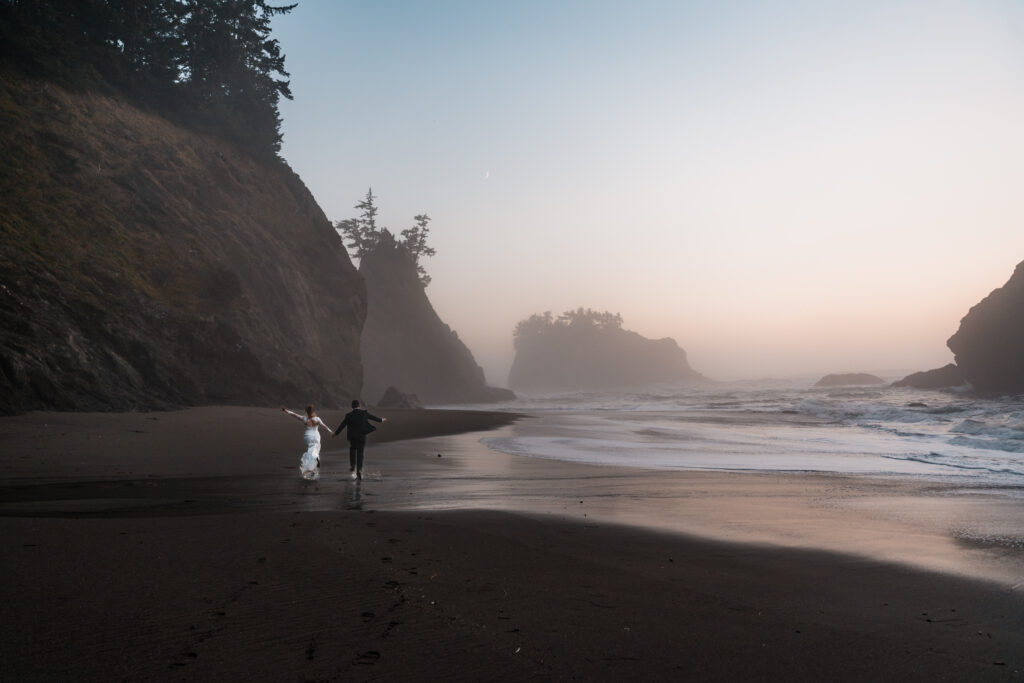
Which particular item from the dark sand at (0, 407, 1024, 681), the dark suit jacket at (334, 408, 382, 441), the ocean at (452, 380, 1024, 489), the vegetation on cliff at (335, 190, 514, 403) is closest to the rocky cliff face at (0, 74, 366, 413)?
the dark suit jacket at (334, 408, 382, 441)

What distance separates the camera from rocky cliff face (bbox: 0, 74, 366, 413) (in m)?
18.4

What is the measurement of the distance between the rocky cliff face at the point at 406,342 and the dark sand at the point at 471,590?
5822 cm

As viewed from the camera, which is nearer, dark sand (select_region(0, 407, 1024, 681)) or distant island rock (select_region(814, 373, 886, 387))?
dark sand (select_region(0, 407, 1024, 681))

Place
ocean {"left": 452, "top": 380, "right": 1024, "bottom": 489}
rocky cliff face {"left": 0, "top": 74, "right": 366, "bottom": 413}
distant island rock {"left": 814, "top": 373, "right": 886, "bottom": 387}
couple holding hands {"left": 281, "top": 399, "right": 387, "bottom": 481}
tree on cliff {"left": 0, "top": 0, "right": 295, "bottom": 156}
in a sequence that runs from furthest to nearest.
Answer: distant island rock {"left": 814, "top": 373, "right": 886, "bottom": 387} < tree on cliff {"left": 0, "top": 0, "right": 295, "bottom": 156} < rocky cliff face {"left": 0, "top": 74, "right": 366, "bottom": 413} < ocean {"left": 452, "top": 380, "right": 1024, "bottom": 489} < couple holding hands {"left": 281, "top": 399, "right": 387, "bottom": 481}

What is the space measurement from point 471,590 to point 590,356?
15182 centimetres

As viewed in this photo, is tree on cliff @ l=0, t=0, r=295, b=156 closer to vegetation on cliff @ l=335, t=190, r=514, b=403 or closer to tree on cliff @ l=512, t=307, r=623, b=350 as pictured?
vegetation on cliff @ l=335, t=190, r=514, b=403

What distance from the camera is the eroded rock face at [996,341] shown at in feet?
161

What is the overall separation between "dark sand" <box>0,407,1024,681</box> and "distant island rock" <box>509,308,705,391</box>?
142426 mm

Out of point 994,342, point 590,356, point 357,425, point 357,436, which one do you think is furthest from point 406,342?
point 590,356

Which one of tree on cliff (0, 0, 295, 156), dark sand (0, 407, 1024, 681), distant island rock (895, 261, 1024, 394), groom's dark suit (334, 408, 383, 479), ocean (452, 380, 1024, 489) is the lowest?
ocean (452, 380, 1024, 489)

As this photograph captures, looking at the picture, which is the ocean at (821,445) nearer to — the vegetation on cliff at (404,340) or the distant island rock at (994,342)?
the distant island rock at (994,342)

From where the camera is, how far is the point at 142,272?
2548cm

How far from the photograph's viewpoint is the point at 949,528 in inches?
300

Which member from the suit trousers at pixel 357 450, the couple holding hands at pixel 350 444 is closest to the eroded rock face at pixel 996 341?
the couple holding hands at pixel 350 444
